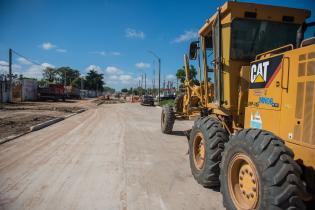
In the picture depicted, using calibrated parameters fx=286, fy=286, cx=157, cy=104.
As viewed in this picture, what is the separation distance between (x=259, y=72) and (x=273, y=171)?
5.94ft

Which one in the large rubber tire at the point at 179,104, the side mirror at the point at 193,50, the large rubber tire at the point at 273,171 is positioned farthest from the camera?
the large rubber tire at the point at 179,104

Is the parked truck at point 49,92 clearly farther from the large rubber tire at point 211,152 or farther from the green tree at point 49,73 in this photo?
the green tree at point 49,73

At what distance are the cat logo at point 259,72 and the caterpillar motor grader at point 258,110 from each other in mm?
15

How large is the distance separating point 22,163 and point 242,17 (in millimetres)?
5743

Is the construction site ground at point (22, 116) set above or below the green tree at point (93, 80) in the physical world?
below

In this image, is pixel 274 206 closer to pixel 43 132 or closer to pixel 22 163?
pixel 22 163

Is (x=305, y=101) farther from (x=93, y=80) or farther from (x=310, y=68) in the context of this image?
(x=93, y=80)

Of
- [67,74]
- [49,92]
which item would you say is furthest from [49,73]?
[49,92]

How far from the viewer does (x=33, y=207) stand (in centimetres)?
430

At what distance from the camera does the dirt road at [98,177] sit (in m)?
4.54

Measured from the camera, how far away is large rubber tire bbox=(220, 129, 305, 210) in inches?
118

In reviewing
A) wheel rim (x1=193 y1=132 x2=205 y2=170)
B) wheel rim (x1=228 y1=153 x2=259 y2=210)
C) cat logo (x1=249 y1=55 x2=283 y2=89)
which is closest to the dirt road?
wheel rim (x1=193 y1=132 x2=205 y2=170)

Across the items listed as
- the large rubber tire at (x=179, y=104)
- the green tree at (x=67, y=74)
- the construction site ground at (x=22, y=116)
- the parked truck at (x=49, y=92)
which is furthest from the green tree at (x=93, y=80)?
the large rubber tire at (x=179, y=104)

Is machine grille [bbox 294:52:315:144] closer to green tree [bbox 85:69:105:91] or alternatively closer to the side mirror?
the side mirror
